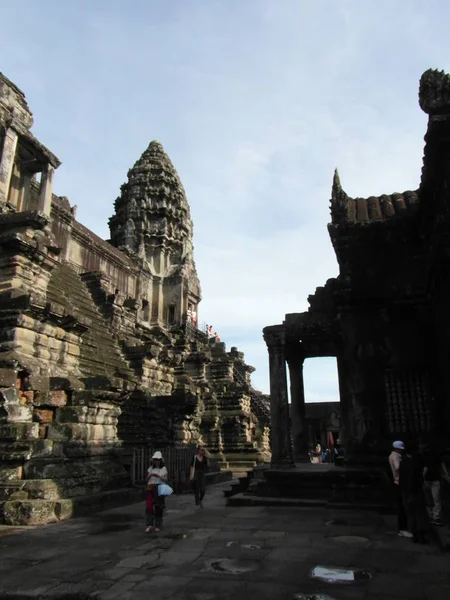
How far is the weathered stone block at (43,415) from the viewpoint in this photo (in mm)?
8750

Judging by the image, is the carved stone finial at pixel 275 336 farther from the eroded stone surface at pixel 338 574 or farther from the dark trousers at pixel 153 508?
the eroded stone surface at pixel 338 574

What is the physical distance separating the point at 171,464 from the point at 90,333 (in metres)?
5.44

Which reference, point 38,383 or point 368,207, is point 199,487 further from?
point 368,207

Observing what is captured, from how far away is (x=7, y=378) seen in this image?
8508 millimetres

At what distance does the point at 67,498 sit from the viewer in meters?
8.08

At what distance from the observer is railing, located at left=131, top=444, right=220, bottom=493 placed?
37.9ft

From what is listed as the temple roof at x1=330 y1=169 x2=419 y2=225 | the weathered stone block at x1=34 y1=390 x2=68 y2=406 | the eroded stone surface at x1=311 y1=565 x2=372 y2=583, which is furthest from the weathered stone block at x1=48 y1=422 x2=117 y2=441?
the temple roof at x1=330 y1=169 x2=419 y2=225

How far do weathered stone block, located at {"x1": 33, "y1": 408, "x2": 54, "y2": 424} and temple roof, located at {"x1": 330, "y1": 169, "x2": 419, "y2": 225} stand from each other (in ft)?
23.6

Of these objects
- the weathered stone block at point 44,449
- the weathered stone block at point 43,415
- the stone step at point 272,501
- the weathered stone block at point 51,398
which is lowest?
the stone step at point 272,501

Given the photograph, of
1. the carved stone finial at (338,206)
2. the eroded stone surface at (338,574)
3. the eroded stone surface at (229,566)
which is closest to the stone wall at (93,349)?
the eroded stone surface at (229,566)

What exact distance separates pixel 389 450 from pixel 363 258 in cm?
398

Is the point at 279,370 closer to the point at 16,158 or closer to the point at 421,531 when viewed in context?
the point at 421,531

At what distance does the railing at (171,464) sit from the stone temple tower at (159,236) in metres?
16.6

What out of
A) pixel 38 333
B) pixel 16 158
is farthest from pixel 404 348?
pixel 16 158
